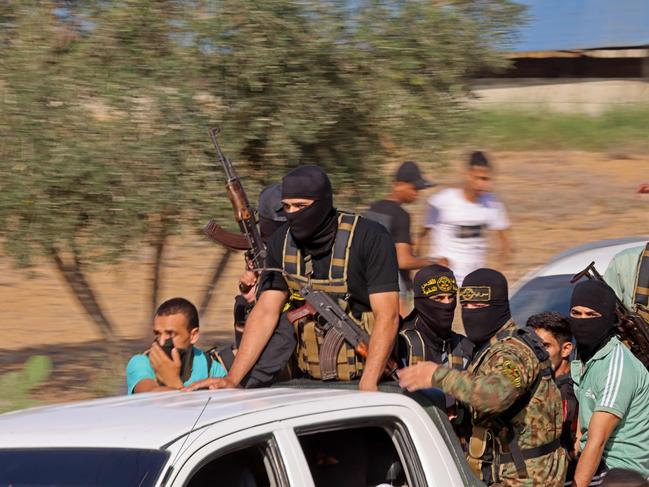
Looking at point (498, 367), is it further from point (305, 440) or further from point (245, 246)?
point (245, 246)

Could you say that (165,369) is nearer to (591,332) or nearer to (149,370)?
(149,370)

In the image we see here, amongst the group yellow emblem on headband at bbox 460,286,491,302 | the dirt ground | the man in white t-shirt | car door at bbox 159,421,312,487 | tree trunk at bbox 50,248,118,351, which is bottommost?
the dirt ground

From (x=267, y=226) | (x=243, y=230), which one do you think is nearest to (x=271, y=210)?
(x=267, y=226)

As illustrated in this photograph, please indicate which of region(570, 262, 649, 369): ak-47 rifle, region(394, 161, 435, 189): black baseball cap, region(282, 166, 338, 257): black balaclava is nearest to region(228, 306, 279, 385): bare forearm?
region(282, 166, 338, 257): black balaclava

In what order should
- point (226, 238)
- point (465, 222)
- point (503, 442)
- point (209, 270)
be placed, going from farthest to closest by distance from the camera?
point (209, 270) < point (465, 222) < point (226, 238) < point (503, 442)

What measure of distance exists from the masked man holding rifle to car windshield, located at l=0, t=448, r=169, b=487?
Answer: 3.33 ft

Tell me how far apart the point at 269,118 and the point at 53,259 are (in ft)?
6.69

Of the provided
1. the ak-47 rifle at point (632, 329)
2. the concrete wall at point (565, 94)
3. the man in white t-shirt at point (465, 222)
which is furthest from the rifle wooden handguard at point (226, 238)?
the concrete wall at point (565, 94)

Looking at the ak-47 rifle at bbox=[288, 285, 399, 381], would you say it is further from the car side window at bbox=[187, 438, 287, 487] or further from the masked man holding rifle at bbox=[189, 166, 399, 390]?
the car side window at bbox=[187, 438, 287, 487]

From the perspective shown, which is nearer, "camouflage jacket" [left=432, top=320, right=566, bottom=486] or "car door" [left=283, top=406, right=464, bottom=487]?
"car door" [left=283, top=406, right=464, bottom=487]

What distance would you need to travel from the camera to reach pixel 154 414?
142 inches

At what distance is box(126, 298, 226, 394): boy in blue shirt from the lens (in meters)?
4.84

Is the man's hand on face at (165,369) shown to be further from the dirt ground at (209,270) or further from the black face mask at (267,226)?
the dirt ground at (209,270)

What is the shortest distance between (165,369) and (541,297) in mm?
2679
